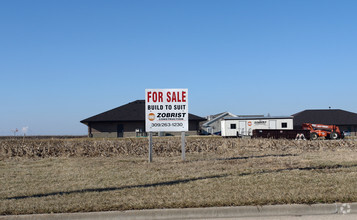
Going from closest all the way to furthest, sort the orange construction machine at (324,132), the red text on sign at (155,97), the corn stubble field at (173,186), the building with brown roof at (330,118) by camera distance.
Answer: the corn stubble field at (173,186) → the red text on sign at (155,97) → the orange construction machine at (324,132) → the building with brown roof at (330,118)

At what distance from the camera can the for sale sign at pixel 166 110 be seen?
15.5 metres

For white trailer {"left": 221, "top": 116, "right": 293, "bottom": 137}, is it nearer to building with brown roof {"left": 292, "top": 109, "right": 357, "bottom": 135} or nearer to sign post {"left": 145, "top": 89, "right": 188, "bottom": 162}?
Result: building with brown roof {"left": 292, "top": 109, "right": 357, "bottom": 135}

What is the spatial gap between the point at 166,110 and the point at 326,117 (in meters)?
56.8

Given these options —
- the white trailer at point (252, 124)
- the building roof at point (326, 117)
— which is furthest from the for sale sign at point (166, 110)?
the building roof at point (326, 117)

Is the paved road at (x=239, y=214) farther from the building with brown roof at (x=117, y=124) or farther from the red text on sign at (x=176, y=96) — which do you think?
the building with brown roof at (x=117, y=124)

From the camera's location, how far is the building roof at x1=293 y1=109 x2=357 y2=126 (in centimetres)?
6369

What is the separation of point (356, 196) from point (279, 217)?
6.24 feet

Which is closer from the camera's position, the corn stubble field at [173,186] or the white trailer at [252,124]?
the corn stubble field at [173,186]

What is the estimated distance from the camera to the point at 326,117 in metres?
65.6

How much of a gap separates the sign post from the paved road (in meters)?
8.83

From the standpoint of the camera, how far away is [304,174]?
10.4 m

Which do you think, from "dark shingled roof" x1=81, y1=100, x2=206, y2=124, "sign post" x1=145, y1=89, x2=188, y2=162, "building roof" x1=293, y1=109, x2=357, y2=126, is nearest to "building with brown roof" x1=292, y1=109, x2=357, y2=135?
"building roof" x1=293, y1=109, x2=357, y2=126

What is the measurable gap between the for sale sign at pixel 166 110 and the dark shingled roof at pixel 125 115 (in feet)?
123

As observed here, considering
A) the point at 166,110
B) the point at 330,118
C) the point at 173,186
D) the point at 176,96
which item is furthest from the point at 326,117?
the point at 173,186
